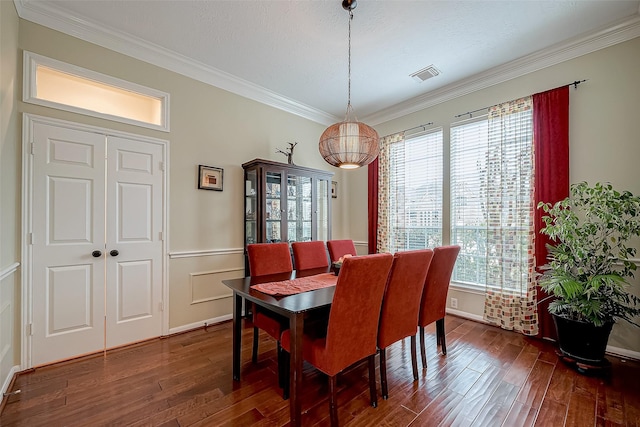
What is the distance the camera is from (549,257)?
8.81ft

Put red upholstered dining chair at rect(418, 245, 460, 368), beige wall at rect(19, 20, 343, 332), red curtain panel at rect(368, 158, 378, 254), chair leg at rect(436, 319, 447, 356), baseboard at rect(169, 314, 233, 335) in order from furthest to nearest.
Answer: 1. red curtain panel at rect(368, 158, 378, 254)
2. baseboard at rect(169, 314, 233, 335)
3. beige wall at rect(19, 20, 343, 332)
4. chair leg at rect(436, 319, 447, 356)
5. red upholstered dining chair at rect(418, 245, 460, 368)

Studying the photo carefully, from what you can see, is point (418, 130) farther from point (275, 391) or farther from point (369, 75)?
point (275, 391)

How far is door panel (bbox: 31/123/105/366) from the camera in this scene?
90.2 inches

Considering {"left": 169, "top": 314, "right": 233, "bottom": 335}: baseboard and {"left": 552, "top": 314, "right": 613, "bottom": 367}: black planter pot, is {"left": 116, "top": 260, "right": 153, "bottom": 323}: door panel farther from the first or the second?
{"left": 552, "top": 314, "right": 613, "bottom": 367}: black planter pot

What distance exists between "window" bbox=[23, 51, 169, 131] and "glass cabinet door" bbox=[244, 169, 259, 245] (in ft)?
3.48

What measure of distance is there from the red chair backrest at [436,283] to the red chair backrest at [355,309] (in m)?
0.71

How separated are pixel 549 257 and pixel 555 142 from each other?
1173 mm

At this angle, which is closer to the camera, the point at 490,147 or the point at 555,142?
the point at 555,142

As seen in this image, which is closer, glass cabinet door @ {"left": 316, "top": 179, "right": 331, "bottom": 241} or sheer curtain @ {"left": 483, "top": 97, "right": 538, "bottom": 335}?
sheer curtain @ {"left": 483, "top": 97, "right": 538, "bottom": 335}

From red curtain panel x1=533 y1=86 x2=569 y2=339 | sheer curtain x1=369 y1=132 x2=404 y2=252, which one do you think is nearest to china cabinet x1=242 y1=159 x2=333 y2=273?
sheer curtain x1=369 y1=132 x2=404 y2=252

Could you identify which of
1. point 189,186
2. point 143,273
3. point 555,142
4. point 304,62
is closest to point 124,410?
point 143,273

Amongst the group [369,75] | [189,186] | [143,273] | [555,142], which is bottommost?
[143,273]

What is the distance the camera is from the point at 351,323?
163 centimetres

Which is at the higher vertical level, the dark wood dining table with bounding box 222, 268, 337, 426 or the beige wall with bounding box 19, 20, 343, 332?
the beige wall with bounding box 19, 20, 343, 332
